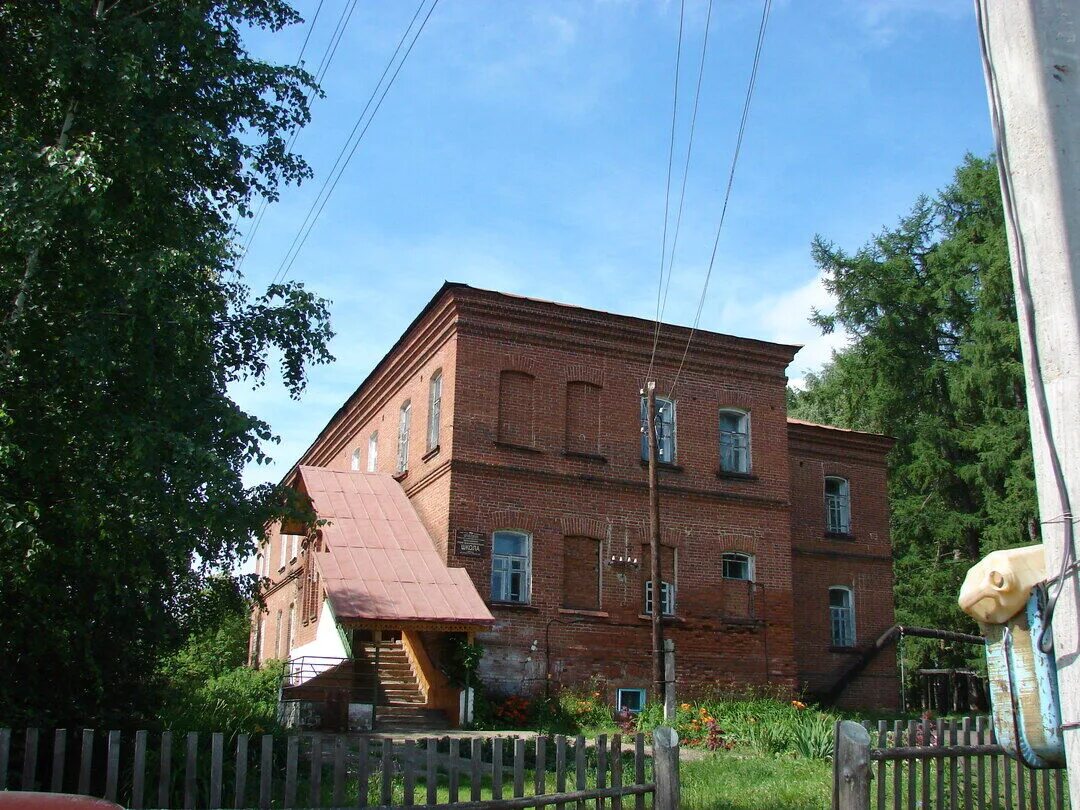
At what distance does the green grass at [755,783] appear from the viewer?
10.1 meters

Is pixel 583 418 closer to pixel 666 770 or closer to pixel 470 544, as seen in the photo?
pixel 470 544

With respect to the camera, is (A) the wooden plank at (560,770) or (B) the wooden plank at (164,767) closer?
(B) the wooden plank at (164,767)

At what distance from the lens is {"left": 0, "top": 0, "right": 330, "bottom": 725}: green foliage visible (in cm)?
941

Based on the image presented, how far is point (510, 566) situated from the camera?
21.1 m

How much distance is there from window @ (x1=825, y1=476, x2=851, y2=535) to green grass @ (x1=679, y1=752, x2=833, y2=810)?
13.9 meters

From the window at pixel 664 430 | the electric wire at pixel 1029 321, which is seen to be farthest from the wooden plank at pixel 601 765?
the window at pixel 664 430

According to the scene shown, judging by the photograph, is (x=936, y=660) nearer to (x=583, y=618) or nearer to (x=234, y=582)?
(x=583, y=618)

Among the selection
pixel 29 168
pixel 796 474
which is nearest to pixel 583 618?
pixel 796 474

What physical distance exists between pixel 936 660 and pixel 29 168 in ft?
97.5

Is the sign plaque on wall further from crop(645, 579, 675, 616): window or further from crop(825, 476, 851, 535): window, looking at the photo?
crop(825, 476, 851, 535): window

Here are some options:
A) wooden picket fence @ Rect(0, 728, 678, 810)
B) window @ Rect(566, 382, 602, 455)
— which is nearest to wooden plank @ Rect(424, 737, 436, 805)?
wooden picket fence @ Rect(0, 728, 678, 810)

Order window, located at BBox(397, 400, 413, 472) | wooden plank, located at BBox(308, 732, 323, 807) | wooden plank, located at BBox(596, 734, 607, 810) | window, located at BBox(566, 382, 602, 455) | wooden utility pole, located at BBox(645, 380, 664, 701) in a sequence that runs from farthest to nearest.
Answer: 1. window, located at BBox(397, 400, 413, 472)
2. window, located at BBox(566, 382, 602, 455)
3. wooden utility pole, located at BBox(645, 380, 664, 701)
4. wooden plank, located at BBox(596, 734, 607, 810)
5. wooden plank, located at BBox(308, 732, 323, 807)

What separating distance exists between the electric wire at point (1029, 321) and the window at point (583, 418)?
745 inches

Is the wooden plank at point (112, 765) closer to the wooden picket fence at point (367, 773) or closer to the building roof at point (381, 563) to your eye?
the wooden picket fence at point (367, 773)
